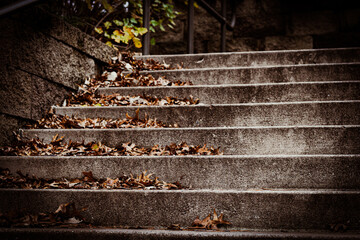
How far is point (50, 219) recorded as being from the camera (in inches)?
73.4

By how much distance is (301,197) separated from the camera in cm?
183

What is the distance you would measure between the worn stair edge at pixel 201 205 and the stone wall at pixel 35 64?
2.74 ft

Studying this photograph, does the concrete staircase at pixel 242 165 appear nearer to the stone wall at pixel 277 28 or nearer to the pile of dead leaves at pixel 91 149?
the pile of dead leaves at pixel 91 149

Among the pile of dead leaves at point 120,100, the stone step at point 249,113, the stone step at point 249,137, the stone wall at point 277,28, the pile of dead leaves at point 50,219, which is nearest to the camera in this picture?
the pile of dead leaves at point 50,219

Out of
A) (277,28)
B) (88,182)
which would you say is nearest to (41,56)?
(88,182)

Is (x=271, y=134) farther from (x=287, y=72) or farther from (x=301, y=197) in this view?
(x=287, y=72)

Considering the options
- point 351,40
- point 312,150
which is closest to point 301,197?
point 312,150

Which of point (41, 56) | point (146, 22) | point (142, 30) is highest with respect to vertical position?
point (146, 22)

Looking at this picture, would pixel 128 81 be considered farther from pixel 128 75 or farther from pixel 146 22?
pixel 146 22

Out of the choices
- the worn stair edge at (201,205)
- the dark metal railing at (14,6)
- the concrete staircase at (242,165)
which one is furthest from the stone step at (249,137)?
the dark metal railing at (14,6)

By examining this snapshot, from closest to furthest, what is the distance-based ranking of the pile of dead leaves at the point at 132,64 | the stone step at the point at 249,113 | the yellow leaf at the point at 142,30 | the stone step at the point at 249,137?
the stone step at the point at 249,137, the stone step at the point at 249,113, the pile of dead leaves at the point at 132,64, the yellow leaf at the point at 142,30

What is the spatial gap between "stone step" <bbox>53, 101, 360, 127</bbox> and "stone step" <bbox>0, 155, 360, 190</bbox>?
0.62 m

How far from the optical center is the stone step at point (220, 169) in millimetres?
2025

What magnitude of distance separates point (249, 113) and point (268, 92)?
37 centimetres
